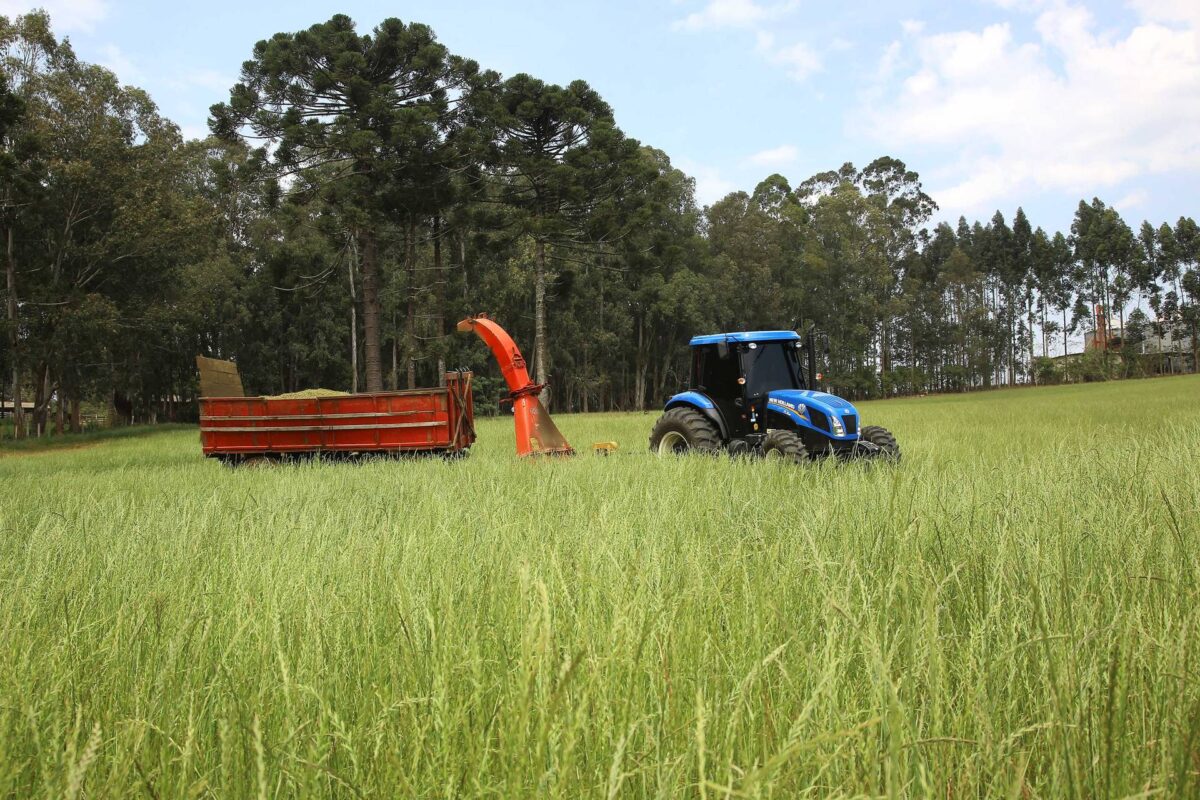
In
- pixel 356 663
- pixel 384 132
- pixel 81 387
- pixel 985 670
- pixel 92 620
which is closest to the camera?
pixel 985 670

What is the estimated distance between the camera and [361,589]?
2.64 m

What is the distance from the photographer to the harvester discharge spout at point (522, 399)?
10.3 meters

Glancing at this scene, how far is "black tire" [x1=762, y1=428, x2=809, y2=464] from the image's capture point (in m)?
A: 7.33

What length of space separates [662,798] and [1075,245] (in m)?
93.1

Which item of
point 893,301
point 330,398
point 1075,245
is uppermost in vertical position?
point 1075,245

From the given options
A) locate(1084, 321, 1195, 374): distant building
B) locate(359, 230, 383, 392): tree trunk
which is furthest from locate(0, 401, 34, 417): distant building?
locate(1084, 321, 1195, 374): distant building

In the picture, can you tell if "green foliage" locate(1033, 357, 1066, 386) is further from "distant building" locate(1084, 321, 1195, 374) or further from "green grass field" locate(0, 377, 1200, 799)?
"green grass field" locate(0, 377, 1200, 799)

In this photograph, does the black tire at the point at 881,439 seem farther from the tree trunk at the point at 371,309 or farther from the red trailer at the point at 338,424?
the tree trunk at the point at 371,309

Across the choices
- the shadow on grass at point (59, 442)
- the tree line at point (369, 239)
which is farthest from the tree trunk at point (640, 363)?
the shadow on grass at point (59, 442)

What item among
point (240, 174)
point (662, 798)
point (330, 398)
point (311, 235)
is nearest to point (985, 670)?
point (662, 798)

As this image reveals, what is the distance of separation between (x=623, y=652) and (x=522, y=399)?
27.9 ft

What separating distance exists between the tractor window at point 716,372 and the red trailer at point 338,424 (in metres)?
4.30

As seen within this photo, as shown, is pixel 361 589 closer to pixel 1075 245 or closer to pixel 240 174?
pixel 240 174

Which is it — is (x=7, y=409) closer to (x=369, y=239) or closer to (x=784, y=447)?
(x=369, y=239)
